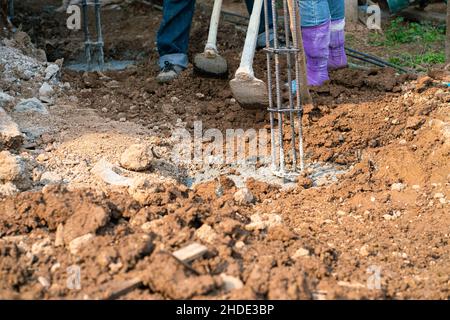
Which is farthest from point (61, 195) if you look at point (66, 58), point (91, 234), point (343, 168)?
point (66, 58)

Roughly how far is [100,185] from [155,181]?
310 mm

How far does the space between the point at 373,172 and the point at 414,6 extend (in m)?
4.08

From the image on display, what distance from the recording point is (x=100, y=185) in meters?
4.05

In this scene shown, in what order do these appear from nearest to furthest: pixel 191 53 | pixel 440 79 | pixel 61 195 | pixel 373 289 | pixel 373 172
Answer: pixel 373 289
pixel 61 195
pixel 373 172
pixel 440 79
pixel 191 53

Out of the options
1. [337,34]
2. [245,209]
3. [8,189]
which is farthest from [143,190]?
[337,34]

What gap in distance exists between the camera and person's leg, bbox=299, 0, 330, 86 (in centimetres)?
503

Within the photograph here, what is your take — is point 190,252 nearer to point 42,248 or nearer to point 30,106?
point 42,248

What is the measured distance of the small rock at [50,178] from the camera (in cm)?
408

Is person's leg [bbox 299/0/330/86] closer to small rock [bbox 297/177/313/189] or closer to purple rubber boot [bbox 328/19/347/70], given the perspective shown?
purple rubber boot [bbox 328/19/347/70]

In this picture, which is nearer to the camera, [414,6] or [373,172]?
[373,172]

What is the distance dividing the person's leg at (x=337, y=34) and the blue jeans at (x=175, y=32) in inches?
27.2

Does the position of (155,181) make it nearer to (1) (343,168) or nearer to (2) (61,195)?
(2) (61,195)
